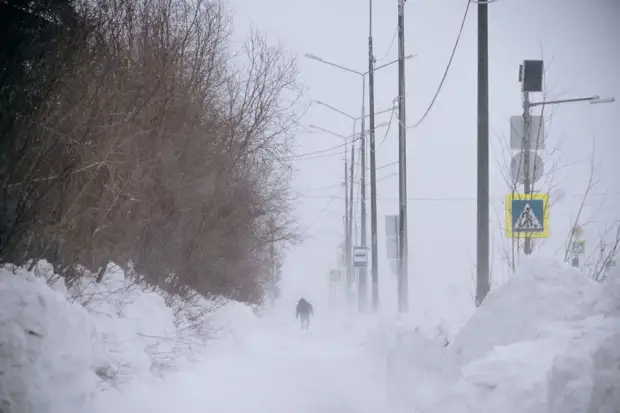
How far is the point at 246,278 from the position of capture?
21828 millimetres

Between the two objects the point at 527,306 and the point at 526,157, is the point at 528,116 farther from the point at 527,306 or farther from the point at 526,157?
the point at 527,306

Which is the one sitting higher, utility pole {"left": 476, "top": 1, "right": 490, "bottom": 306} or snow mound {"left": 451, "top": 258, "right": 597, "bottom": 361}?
utility pole {"left": 476, "top": 1, "right": 490, "bottom": 306}

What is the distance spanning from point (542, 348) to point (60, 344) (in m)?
4.65

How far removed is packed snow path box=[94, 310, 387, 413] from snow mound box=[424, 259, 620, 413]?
2.58 m

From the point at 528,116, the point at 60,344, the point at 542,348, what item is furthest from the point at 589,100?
the point at 60,344

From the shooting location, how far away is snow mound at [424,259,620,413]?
5141mm

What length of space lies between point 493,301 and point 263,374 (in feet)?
19.0

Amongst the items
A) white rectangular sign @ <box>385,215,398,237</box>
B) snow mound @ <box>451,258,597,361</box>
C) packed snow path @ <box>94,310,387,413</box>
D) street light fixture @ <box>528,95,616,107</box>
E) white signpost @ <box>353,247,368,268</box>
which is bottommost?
packed snow path @ <box>94,310,387,413</box>

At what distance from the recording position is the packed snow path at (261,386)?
29.7 ft

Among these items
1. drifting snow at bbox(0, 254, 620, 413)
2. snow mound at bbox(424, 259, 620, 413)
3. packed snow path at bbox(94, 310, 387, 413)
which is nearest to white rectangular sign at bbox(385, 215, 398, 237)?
packed snow path at bbox(94, 310, 387, 413)

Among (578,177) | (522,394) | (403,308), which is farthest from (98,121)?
(403,308)

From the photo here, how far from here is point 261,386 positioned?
11.8 m

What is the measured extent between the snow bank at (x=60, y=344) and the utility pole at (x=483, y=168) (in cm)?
550

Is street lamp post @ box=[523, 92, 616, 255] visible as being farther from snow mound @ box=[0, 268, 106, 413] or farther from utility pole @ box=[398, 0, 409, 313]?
snow mound @ box=[0, 268, 106, 413]
